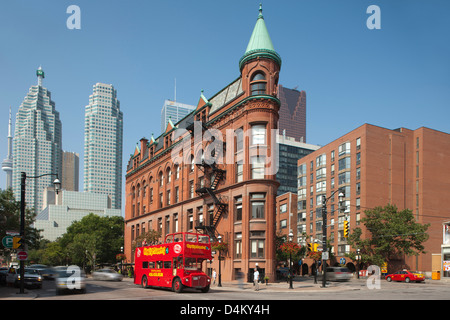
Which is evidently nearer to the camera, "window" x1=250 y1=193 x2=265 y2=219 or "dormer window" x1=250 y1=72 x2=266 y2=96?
"window" x1=250 y1=193 x2=265 y2=219

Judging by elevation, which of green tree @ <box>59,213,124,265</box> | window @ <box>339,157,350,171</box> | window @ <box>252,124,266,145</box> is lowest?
green tree @ <box>59,213,124,265</box>

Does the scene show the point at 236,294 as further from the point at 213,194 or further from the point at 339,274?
the point at 339,274

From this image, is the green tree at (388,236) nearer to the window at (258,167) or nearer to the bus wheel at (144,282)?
the window at (258,167)

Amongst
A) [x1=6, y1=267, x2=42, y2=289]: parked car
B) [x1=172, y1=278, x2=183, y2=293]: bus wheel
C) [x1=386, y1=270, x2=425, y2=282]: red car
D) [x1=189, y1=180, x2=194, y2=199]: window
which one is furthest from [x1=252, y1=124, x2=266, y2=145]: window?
[x1=6, y1=267, x2=42, y2=289]: parked car

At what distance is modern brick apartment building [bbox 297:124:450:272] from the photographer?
77.9 meters

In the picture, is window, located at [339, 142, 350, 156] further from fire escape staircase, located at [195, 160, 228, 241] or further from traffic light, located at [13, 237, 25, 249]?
traffic light, located at [13, 237, 25, 249]

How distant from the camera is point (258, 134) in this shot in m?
46.5

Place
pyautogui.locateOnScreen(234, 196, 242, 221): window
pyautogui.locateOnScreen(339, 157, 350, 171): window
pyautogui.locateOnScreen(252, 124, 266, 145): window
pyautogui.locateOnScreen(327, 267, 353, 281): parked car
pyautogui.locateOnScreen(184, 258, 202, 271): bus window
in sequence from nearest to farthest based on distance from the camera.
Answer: pyautogui.locateOnScreen(184, 258, 202, 271): bus window, pyautogui.locateOnScreen(252, 124, 266, 145): window, pyautogui.locateOnScreen(234, 196, 242, 221): window, pyautogui.locateOnScreen(327, 267, 353, 281): parked car, pyautogui.locateOnScreen(339, 157, 350, 171): window

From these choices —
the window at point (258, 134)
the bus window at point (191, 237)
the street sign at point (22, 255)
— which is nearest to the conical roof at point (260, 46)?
the window at point (258, 134)

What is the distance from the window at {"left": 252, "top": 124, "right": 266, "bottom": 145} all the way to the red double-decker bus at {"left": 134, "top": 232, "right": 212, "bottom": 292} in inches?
651

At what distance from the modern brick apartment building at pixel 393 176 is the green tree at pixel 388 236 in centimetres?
694

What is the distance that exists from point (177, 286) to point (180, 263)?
1.61m
